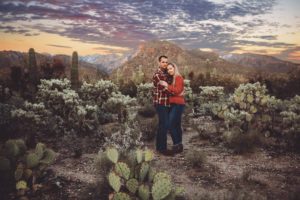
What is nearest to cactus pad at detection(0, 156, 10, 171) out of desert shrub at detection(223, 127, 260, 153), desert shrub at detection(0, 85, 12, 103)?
desert shrub at detection(223, 127, 260, 153)

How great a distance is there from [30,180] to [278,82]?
45.5ft

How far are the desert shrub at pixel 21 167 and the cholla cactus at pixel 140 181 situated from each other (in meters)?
1.15

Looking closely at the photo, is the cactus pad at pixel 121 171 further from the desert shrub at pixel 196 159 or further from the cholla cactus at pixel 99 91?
the cholla cactus at pixel 99 91

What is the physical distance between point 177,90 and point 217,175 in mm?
1610

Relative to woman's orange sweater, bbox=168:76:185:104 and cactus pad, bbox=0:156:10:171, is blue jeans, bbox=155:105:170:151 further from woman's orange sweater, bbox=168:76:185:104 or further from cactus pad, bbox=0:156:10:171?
cactus pad, bbox=0:156:10:171

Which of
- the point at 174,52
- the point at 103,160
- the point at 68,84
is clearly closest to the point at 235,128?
the point at 103,160

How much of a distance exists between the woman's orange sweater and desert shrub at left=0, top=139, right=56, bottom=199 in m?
2.35

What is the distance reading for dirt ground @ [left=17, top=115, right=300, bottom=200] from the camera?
196 inches

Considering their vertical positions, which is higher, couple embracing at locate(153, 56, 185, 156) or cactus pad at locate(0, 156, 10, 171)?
couple embracing at locate(153, 56, 185, 156)

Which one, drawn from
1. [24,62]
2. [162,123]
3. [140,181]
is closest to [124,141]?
[162,123]

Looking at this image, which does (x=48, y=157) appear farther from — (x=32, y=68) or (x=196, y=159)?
(x=32, y=68)

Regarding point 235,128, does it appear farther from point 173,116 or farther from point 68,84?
point 68,84

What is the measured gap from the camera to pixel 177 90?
20.7 feet

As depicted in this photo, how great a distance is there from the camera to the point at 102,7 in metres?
14.5
